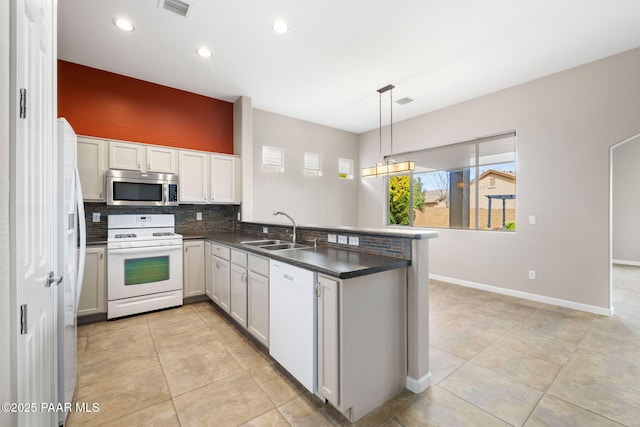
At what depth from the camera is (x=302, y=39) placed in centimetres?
300

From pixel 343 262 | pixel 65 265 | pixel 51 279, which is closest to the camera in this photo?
pixel 51 279

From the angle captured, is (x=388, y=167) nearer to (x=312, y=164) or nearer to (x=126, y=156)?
(x=312, y=164)

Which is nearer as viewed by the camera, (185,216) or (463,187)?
(185,216)

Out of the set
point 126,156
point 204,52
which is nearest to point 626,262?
point 204,52

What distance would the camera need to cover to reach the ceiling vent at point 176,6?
2.45m

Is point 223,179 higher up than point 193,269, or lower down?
higher up

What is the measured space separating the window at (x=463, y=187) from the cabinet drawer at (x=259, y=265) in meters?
3.84

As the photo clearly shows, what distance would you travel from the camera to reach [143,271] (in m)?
3.36

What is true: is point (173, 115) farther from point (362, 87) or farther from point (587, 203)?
point (587, 203)

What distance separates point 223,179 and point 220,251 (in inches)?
55.5

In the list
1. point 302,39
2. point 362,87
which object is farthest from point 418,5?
point 362,87

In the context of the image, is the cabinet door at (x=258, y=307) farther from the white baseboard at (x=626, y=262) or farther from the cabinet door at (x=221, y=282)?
the white baseboard at (x=626, y=262)

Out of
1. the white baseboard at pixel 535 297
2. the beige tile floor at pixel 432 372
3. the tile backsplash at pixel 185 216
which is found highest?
the tile backsplash at pixel 185 216

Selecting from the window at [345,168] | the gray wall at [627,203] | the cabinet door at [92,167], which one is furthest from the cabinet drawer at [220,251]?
the gray wall at [627,203]
